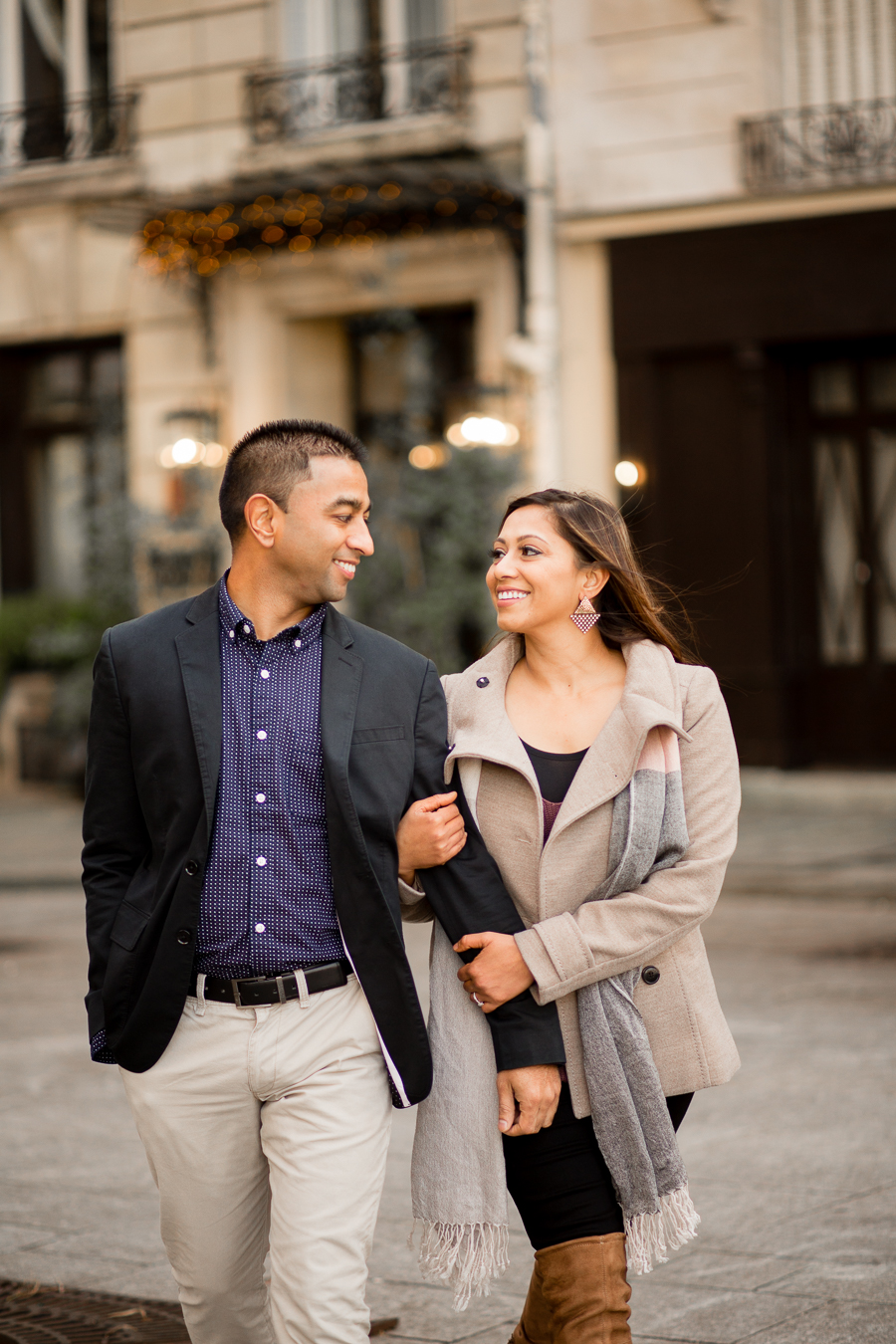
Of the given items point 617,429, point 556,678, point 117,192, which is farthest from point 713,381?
point 556,678

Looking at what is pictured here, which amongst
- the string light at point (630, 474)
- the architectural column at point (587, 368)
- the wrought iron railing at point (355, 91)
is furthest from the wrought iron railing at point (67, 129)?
the string light at point (630, 474)

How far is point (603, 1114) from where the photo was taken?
10.8 feet

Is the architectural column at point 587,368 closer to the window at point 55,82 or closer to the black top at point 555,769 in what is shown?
the window at point 55,82

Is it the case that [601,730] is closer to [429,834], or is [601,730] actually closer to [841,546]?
[429,834]

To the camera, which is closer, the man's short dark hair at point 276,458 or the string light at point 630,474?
the man's short dark hair at point 276,458

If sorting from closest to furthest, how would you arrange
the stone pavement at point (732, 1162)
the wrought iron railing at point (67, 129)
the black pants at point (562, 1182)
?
1. the black pants at point (562, 1182)
2. the stone pavement at point (732, 1162)
3. the wrought iron railing at point (67, 129)

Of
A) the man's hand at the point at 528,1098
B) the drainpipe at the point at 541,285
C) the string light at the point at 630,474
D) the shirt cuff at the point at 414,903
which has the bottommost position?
the man's hand at the point at 528,1098

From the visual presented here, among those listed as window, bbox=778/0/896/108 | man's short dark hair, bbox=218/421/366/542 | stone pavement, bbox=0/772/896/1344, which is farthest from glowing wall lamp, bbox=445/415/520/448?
man's short dark hair, bbox=218/421/366/542

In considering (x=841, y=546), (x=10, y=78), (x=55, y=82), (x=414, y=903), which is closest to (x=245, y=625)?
(x=414, y=903)

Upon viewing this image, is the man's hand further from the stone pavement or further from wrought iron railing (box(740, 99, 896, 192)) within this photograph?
wrought iron railing (box(740, 99, 896, 192))

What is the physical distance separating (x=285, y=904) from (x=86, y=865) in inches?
16.9

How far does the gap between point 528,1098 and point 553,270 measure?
12.9 metres

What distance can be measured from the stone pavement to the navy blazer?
135 cm

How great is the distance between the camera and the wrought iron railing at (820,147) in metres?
14.2
